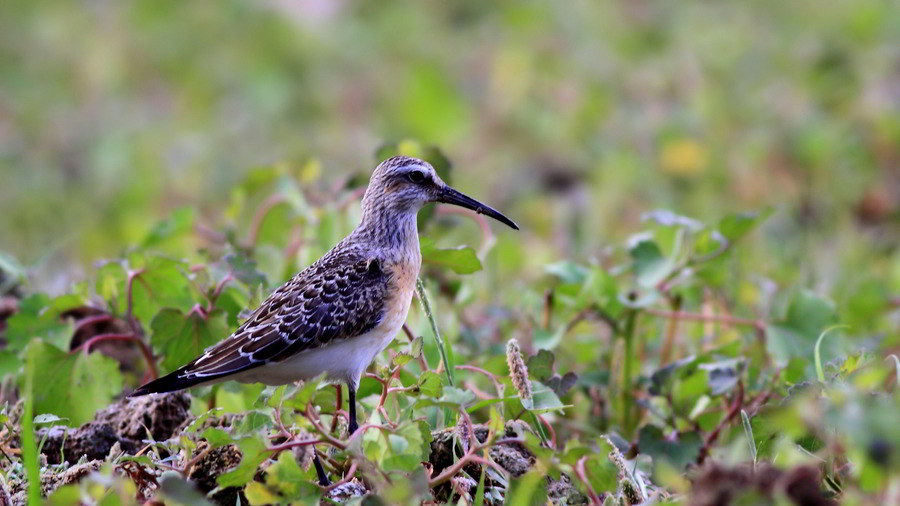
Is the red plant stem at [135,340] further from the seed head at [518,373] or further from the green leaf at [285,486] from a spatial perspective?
the seed head at [518,373]

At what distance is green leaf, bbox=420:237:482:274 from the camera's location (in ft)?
14.7

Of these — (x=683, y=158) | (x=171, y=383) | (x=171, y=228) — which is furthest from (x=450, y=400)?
(x=683, y=158)

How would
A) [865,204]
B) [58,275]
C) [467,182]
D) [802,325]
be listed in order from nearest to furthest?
[802,325] < [58,275] < [865,204] < [467,182]

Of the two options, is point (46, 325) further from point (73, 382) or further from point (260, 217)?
point (260, 217)

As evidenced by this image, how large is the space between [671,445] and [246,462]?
1930 millimetres

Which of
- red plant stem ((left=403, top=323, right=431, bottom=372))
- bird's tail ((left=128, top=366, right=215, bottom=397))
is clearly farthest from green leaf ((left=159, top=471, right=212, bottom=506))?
red plant stem ((left=403, top=323, right=431, bottom=372))

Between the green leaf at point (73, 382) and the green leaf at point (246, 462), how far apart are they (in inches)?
53.1

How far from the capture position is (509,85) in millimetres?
11359

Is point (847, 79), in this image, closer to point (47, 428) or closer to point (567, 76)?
point (567, 76)

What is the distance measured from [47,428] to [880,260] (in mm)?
5507

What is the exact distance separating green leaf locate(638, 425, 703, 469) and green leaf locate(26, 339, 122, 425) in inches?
80.0

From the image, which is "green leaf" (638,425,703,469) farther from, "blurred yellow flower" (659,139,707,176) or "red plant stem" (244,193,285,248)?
"blurred yellow flower" (659,139,707,176)

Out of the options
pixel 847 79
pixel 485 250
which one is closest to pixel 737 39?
pixel 847 79

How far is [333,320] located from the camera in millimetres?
4105
